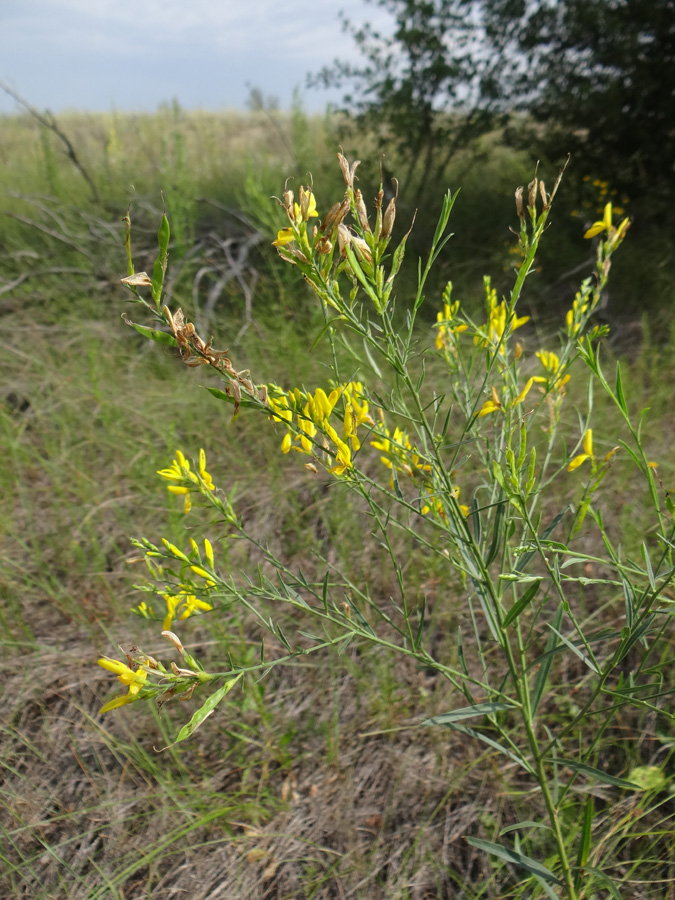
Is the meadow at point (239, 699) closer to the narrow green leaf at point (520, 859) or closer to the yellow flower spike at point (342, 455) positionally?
the yellow flower spike at point (342, 455)

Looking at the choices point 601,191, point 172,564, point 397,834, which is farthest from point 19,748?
point 601,191

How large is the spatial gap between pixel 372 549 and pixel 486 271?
2939 mm

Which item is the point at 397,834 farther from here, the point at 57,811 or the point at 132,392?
the point at 132,392

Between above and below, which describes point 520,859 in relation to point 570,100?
below

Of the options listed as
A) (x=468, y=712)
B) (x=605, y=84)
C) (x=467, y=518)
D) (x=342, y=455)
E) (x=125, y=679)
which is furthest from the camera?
(x=605, y=84)

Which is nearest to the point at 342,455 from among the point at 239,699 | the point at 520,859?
the point at 520,859

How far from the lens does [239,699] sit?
5.08 ft

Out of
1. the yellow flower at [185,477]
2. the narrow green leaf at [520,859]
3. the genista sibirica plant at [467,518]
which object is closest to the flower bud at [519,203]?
the genista sibirica plant at [467,518]

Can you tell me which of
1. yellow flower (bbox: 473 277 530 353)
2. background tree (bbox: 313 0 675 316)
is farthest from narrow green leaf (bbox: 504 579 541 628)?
background tree (bbox: 313 0 675 316)

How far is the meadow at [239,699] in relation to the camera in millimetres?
1251

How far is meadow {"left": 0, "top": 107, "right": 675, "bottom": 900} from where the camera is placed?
125 cm

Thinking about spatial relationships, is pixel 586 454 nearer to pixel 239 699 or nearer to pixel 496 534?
pixel 496 534

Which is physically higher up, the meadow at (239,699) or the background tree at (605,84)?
the background tree at (605,84)

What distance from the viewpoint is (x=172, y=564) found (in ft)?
6.14
